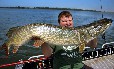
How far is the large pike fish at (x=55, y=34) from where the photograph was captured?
368cm

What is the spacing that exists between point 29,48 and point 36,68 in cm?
1318

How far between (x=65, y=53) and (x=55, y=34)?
49 centimetres

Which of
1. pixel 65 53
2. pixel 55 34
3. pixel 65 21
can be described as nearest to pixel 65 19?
pixel 65 21

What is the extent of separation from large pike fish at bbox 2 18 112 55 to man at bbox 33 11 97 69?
156 millimetres

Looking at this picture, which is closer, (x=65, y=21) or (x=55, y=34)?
(x=55, y=34)

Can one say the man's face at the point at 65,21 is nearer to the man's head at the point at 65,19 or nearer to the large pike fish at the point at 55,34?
the man's head at the point at 65,19

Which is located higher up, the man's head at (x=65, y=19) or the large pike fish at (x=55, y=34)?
the man's head at (x=65, y=19)

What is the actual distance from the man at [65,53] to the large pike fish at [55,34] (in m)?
0.16

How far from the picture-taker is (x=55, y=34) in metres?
3.96

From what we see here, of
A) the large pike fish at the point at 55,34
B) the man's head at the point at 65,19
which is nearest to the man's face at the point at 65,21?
the man's head at the point at 65,19

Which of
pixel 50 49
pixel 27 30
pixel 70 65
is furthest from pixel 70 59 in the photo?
pixel 27 30

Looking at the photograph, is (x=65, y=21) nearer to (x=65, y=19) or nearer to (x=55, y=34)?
(x=65, y=19)

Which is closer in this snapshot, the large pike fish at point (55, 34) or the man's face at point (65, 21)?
the large pike fish at point (55, 34)

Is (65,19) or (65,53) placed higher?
(65,19)
